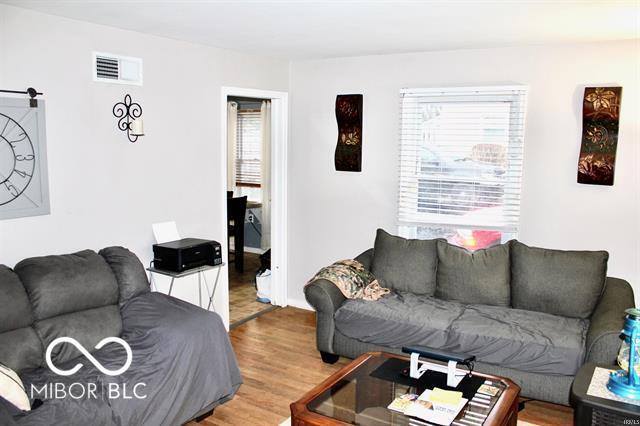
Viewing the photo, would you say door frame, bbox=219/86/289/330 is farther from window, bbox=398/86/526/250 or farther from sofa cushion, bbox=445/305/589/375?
sofa cushion, bbox=445/305/589/375

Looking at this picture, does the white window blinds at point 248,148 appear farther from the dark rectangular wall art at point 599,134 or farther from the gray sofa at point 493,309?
the dark rectangular wall art at point 599,134

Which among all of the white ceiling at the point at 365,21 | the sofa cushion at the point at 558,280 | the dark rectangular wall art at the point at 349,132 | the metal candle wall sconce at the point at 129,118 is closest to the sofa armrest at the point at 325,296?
the sofa cushion at the point at 558,280

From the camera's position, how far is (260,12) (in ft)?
10.8

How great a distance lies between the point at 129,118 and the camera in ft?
13.1

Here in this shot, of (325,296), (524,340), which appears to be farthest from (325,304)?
(524,340)

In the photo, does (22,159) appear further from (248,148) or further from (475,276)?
(248,148)

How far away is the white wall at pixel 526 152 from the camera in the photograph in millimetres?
4184

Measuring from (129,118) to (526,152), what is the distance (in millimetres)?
2997

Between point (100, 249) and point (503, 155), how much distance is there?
3.12 metres

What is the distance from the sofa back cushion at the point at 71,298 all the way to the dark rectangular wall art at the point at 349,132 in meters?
2.45

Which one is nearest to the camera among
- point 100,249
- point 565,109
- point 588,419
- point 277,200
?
point 588,419

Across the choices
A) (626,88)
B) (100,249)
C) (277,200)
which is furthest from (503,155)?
(100,249)

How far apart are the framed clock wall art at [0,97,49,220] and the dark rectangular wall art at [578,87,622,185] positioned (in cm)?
370

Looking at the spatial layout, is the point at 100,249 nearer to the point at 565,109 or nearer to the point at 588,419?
the point at 588,419
